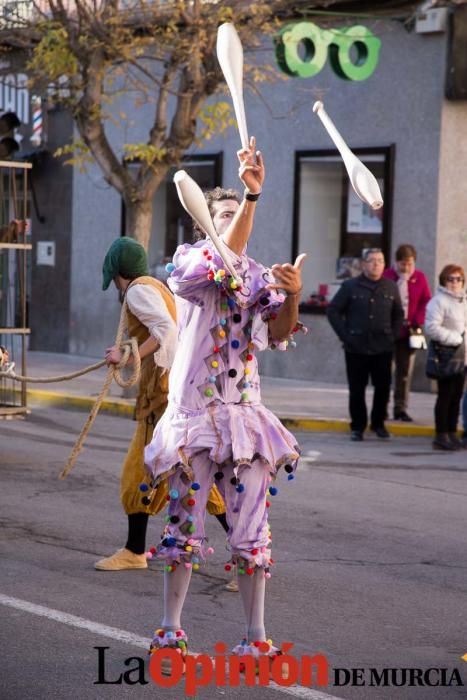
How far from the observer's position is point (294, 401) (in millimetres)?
16312

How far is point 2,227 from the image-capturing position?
33.5ft

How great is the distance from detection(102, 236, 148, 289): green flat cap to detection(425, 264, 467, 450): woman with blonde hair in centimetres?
611

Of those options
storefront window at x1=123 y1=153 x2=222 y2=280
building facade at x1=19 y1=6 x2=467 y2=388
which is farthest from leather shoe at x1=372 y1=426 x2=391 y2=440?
storefront window at x1=123 y1=153 x2=222 y2=280

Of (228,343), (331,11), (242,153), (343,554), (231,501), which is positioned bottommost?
(343,554)

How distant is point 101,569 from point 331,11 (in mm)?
12832

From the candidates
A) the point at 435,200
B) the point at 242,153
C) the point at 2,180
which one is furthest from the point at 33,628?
the point at 435,200

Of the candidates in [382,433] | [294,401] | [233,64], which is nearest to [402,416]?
[382,433]

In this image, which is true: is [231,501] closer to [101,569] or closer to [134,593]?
[134,593]

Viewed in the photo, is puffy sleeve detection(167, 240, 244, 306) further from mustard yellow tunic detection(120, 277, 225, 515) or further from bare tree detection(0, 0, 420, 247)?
bare tree detection(0, 0, 420, 247)

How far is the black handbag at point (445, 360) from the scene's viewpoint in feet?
42.0

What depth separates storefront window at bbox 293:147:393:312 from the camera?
61.8 ft

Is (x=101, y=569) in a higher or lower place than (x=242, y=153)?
lower

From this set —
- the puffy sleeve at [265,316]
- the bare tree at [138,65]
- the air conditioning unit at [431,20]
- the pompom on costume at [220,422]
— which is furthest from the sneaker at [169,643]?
the air conditioning unit at [431,20]

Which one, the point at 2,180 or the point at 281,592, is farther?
the point at 2,180
